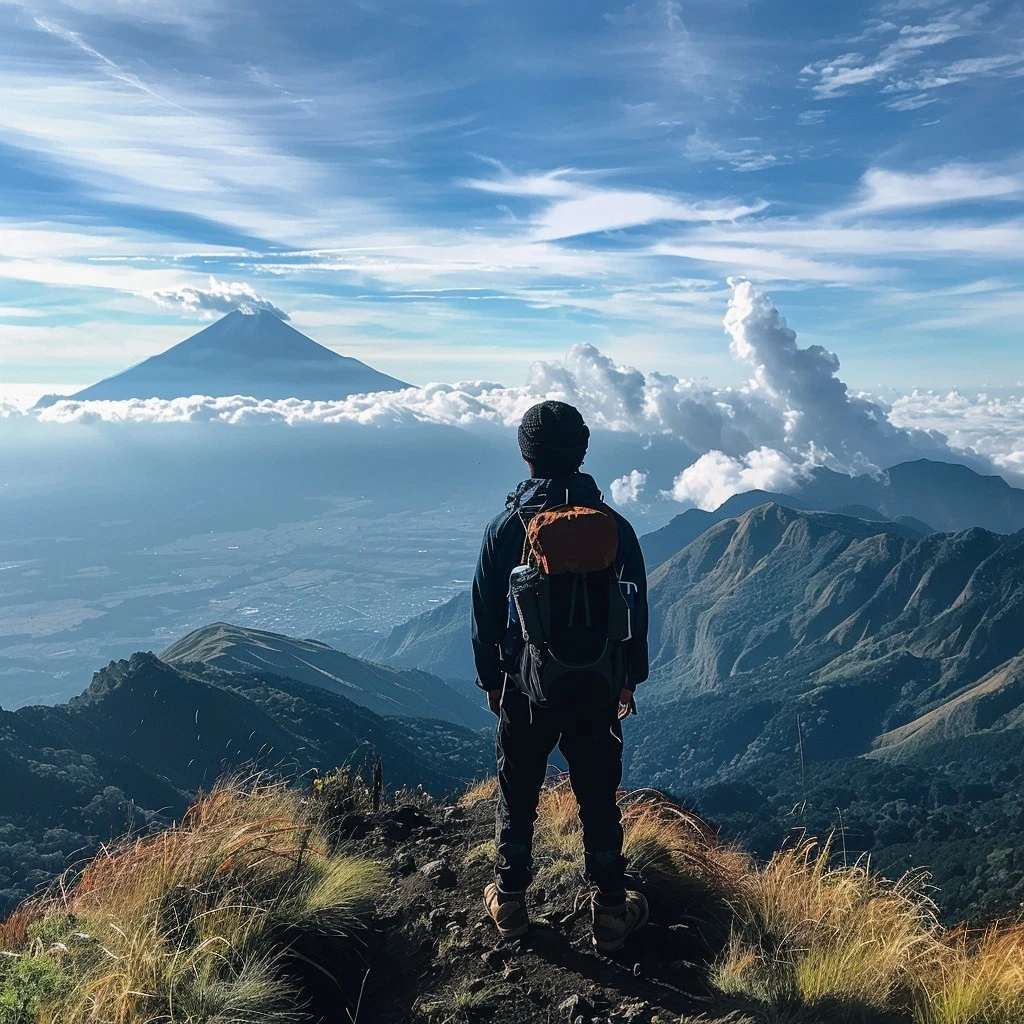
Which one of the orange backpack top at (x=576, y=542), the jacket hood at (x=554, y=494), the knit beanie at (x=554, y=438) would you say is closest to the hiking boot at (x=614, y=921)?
the orange backpack top at (x=576, y=542)

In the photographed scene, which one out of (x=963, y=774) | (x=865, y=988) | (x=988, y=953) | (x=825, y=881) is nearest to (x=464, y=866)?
(x=825, y=881)

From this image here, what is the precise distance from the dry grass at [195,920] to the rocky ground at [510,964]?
35cm

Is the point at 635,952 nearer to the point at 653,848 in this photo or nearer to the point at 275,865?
the point at 653,848

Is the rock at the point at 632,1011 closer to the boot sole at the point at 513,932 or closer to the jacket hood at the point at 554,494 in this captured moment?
the boot sole at the point at 513,932

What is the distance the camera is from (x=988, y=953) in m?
4.24

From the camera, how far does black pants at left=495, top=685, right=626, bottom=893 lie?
4.71 m

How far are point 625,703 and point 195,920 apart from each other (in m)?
2.69

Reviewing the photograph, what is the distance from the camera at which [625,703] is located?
489 centimetres

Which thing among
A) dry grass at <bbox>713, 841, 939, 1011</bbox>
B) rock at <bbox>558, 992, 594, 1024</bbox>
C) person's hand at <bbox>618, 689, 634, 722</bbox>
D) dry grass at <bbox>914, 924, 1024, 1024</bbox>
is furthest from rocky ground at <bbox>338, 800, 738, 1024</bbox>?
person's hand at <bbox>618, 689, 634, 722</bbox>

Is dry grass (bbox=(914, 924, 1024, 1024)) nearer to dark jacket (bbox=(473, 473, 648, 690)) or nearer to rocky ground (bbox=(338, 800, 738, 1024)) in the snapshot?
rocky ground (bbox=(338, 800, 738, 1024))

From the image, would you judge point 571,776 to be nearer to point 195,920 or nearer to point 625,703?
point 625,703

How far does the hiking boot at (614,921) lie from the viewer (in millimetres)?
4625

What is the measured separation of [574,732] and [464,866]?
6.59ft

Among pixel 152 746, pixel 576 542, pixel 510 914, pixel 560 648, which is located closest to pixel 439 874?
pixel 510 914
